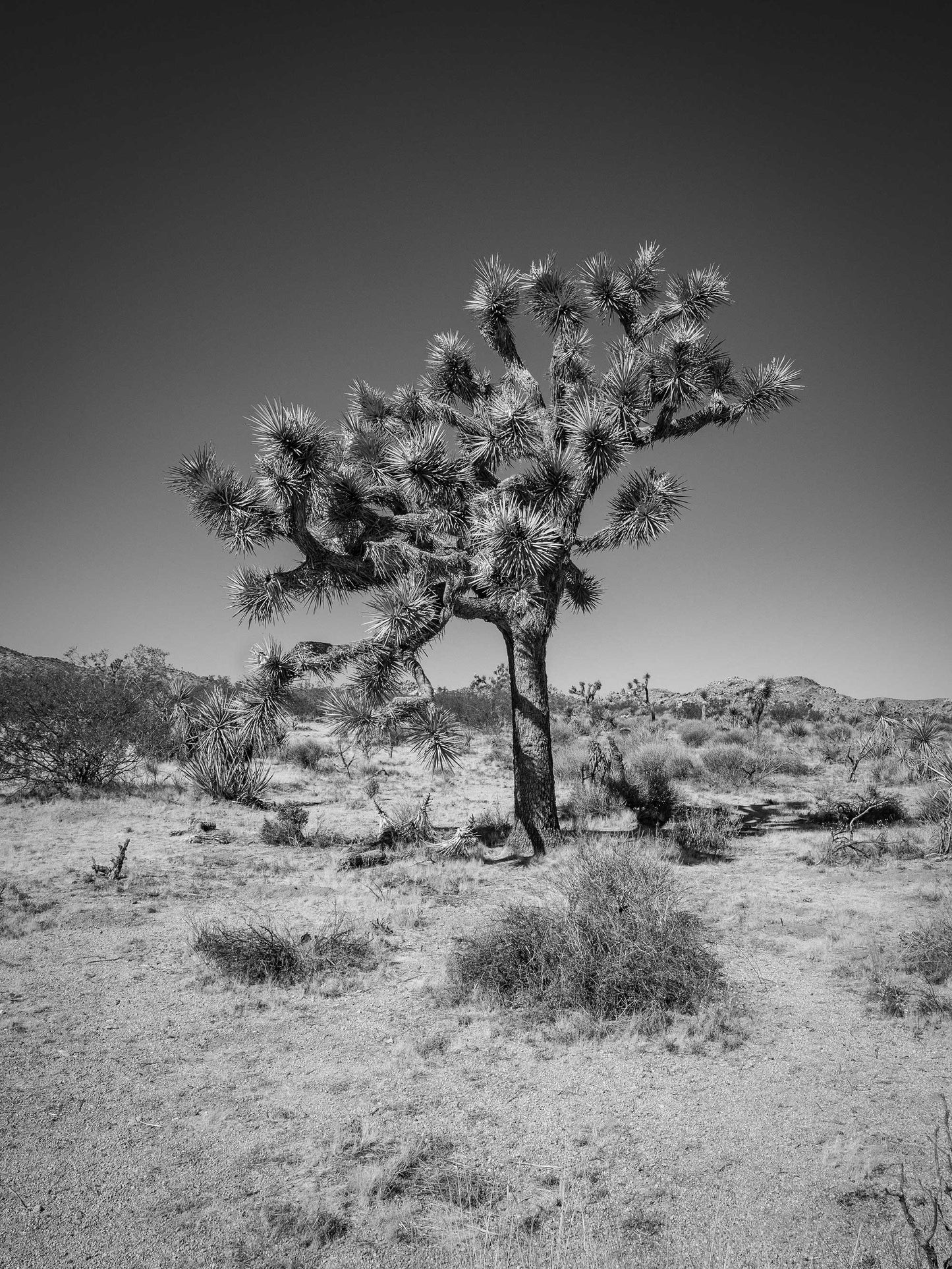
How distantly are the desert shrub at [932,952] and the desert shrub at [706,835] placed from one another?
152 inches

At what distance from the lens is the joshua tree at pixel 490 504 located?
8.65 meters

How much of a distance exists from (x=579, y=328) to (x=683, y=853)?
28.1ft

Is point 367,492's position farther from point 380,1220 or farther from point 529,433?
point 380,1220

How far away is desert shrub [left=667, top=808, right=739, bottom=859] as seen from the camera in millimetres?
9250

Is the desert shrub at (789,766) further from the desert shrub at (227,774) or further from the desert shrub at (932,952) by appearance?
the desert shrub at (227,774)

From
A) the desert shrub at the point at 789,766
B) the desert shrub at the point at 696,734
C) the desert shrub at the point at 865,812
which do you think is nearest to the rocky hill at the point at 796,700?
the desert shrub at the point at 696,734

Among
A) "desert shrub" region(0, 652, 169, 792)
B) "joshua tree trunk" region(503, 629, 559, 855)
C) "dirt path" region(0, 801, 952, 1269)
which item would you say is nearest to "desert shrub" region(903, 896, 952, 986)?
"dirt path" region(0, 801, 952, 1269)

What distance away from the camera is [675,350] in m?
9.54

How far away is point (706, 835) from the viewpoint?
9859mm

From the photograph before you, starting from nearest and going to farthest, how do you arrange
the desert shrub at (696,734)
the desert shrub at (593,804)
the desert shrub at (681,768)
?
the desert shrub at (593,804) < the desert shrub at (681,768) < the desert shrub at (696,734)

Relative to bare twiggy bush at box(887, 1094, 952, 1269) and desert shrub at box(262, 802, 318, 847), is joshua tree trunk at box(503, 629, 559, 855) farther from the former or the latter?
bare twiggy bush at box(887, 1094, 952, 1269)

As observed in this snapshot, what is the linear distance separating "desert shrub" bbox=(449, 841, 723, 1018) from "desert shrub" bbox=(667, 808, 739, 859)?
4057 mm

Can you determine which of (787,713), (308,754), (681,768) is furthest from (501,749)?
(787,713)

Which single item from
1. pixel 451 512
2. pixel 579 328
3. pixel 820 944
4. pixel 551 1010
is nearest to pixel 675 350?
pixel 579 328
